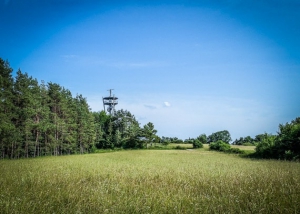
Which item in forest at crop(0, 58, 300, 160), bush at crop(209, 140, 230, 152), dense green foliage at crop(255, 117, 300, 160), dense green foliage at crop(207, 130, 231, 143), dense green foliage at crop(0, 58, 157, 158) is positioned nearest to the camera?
dense green foliage at crop(255, 117, 300, 160)

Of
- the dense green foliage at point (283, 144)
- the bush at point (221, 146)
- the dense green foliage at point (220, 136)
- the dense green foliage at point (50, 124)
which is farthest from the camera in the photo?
the dense green foliage at point (220, 136)

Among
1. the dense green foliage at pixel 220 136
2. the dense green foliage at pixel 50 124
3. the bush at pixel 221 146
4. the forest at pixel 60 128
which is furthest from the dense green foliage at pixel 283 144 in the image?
the dense green foliage at pixel 220 136

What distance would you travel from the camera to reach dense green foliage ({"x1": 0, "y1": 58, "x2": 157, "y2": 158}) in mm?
29969

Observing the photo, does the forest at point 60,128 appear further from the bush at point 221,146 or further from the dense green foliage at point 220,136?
the dense green foliage at point 220,136

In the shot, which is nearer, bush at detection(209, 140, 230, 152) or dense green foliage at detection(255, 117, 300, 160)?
dense green foliage at detection(255, 117, 300, 160)

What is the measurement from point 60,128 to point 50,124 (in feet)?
18.5

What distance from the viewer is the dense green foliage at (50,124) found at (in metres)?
30.0

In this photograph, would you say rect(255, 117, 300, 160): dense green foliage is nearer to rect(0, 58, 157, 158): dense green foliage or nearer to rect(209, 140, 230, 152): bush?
rect(209, 140, 230, 152): bush

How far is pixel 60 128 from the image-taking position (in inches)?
1770

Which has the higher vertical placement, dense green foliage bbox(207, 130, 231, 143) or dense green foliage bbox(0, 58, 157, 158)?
dense green foliage bbox(0, 58, 157, 158)

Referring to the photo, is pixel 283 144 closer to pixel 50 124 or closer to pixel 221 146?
pixel 221 146

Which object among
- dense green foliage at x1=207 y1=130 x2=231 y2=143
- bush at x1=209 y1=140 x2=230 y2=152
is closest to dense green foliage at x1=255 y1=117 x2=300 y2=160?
bush at x1=209 y1=140 x2=230 y2=152

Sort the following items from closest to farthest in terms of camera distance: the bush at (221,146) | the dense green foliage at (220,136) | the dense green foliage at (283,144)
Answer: the dense green foliage at (283,144) → the bush at (221,146) → the dense green foliage at (220,136)

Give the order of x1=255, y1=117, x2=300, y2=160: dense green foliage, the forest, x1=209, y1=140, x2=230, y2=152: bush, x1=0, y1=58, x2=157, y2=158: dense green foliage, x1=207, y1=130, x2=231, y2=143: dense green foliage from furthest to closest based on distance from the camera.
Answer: x1=207, y1=130, x2=231, y2=143: dense green foliage, x1=209, y1=140, x2=230, y2=152: bush, x1=0, y1=58, x2=157, y2=158: dense green foliage, the forest, x1=255, y1=117, x2=300, y2=160: dense green foliage
